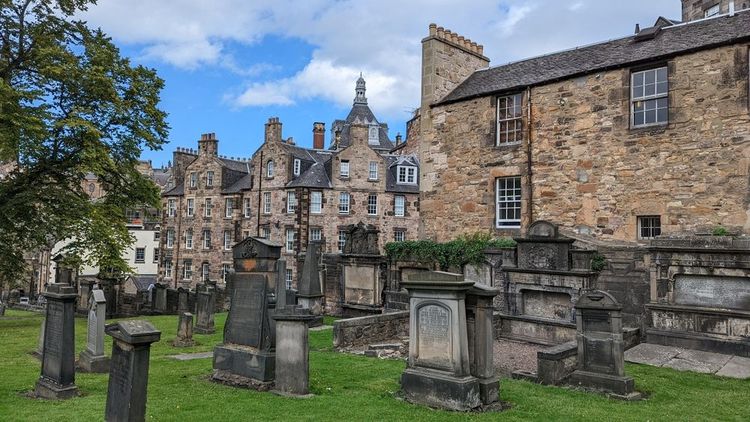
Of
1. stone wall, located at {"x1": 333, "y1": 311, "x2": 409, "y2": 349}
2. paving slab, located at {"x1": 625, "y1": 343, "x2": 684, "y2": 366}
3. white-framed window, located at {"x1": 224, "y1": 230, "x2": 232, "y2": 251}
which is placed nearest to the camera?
paving slab, located at {"x1": 625, "y1": 343, "x2": 684, "y2": 366}

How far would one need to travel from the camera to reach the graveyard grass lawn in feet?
23.2

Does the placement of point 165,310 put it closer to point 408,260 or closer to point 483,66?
point 408,260

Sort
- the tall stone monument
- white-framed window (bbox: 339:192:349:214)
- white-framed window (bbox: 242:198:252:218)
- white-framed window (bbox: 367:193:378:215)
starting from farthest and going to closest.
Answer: white-framed window (bbox: 242:198:252:218), white-framed window (bbox: 367:193:378:215), white-framed window (bbox: 339:192:349:214), the tall stone monument

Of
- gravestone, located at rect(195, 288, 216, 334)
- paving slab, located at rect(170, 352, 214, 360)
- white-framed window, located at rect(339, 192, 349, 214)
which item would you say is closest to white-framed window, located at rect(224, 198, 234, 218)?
white-framed window, located at rect(339, 192, 349, 214)

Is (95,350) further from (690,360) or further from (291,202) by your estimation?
(291,202)

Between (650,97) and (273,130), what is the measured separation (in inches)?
1197

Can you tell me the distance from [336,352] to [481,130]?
1124 cm

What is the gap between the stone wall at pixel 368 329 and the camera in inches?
506

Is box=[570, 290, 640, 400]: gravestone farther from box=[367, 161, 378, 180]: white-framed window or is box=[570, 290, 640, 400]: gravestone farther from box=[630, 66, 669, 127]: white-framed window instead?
box=[367, 161, 378, 180]: white-framed window

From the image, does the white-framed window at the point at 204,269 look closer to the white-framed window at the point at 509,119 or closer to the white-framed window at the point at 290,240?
the white-framed window at the point at 290,240

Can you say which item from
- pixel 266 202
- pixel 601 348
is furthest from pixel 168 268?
Result: pixel 601 348

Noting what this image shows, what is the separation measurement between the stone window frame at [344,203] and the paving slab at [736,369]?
3074cm

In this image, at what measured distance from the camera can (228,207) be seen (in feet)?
145

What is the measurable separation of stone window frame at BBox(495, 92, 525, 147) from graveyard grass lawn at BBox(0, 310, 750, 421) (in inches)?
420
